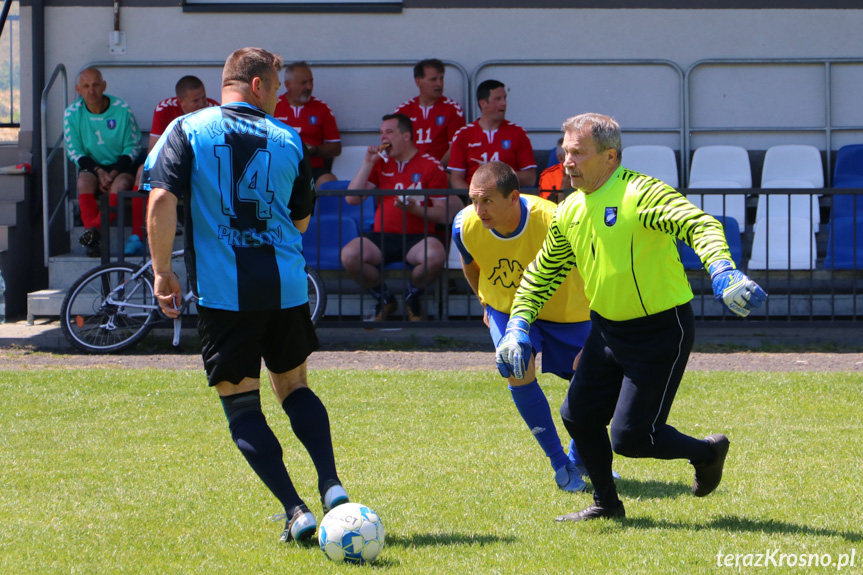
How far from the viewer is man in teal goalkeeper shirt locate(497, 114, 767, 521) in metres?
4.31

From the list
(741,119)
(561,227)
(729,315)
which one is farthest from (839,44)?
(561,227)

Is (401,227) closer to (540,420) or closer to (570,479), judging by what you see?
(540,420)

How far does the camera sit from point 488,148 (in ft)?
34.8

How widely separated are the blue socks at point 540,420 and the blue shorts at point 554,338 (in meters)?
0.23

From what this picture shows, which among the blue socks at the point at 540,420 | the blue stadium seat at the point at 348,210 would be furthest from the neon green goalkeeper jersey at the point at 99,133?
the blue socks at the point at 540,420

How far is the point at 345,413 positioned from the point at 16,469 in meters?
2.09

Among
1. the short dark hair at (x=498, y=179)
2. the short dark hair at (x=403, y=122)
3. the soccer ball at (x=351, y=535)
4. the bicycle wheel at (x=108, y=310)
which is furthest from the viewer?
the short dark hair at (x=403, y=122)

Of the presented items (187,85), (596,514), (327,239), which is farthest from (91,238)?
(596,514)

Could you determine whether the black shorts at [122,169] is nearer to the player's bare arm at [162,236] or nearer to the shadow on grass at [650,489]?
the player's bare arm at [162,236]

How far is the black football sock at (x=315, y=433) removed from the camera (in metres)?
4.30

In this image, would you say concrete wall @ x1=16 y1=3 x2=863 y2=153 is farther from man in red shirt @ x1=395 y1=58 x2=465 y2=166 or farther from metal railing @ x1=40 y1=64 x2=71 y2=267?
man in red shirt @ x1=395 y1=58 x2=465 y2=166

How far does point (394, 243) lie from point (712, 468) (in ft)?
18.8

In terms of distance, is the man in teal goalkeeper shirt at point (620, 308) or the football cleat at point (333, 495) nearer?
the football cleat at point (333, 495)

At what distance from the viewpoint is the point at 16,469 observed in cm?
550
